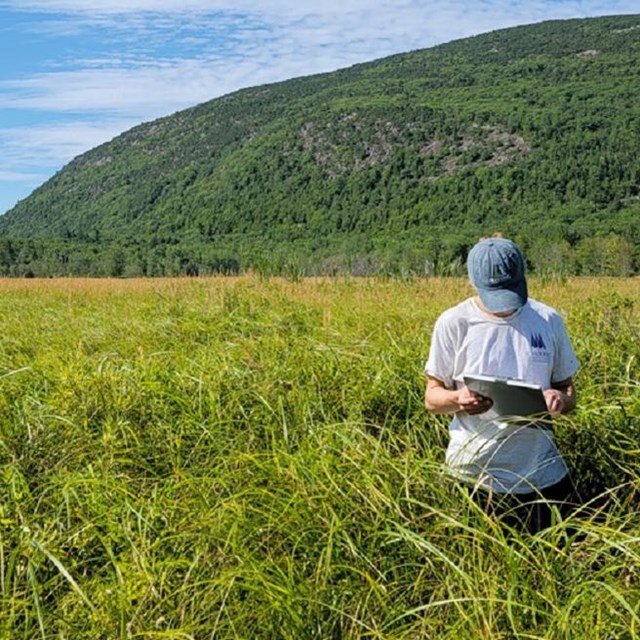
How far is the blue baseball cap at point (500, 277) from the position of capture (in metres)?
2.37

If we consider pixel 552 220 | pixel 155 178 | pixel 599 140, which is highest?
pixel 155 178

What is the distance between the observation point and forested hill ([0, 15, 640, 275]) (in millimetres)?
91812

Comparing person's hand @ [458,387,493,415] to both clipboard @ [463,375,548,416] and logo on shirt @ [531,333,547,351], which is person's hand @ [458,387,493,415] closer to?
clipboard @ [463,375,548,416]

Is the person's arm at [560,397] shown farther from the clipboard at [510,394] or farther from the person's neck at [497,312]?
the person's neck at [497,312]

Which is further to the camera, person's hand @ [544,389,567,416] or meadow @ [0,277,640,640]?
person's hand @ [544,389,567,416]

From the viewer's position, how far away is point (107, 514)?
7.77 ft

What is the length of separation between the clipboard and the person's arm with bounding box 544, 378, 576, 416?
3cm

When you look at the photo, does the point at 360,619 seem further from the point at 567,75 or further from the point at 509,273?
the point at 567,75

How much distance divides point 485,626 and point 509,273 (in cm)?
111

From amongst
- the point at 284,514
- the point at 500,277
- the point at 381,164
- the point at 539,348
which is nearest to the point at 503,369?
the point at 539,348

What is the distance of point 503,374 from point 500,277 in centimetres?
31

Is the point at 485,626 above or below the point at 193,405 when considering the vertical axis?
below

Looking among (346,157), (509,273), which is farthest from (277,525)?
(346,157)

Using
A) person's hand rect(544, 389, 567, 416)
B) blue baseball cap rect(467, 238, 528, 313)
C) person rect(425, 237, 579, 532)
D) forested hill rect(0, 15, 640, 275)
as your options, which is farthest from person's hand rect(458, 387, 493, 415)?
forested hill rect(0, 15, 640, 275)
